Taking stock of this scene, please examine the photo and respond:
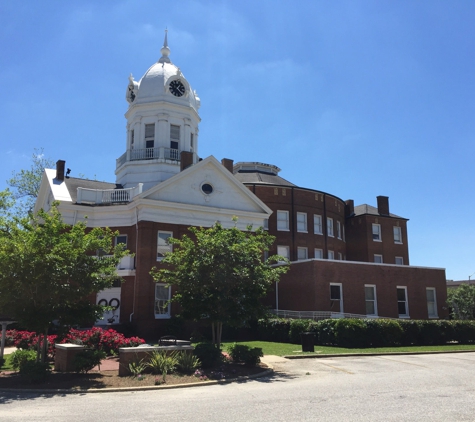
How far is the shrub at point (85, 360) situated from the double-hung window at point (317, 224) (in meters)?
29.6

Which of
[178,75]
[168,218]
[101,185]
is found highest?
[178,75]

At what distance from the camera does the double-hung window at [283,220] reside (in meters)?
40.7

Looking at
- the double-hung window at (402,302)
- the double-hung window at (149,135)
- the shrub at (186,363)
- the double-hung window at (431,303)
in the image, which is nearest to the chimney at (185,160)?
the double-hung window at (149,135)

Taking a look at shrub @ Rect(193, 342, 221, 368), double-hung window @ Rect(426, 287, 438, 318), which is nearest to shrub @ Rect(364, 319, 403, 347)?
double-hung window @ Rect(426, 287, 438, 318)

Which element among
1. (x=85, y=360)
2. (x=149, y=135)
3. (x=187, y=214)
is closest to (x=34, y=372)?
(x=85, y=360)

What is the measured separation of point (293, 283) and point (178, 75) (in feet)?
65.8

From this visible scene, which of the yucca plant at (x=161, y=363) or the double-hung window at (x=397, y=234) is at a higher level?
the double-hung window at (x=397, y=234)

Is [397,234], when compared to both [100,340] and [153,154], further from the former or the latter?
[100,340]

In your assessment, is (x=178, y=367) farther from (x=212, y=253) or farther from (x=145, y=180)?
(x=145, y=180)

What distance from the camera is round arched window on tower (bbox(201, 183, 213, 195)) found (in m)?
33.6

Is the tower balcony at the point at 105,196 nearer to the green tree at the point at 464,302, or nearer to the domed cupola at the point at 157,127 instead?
the domed cupola at the point at 157,127

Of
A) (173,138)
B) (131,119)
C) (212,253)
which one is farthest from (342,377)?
(131,119)

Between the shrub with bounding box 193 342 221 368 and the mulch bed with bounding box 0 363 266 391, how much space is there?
33cm

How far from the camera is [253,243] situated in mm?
17938
